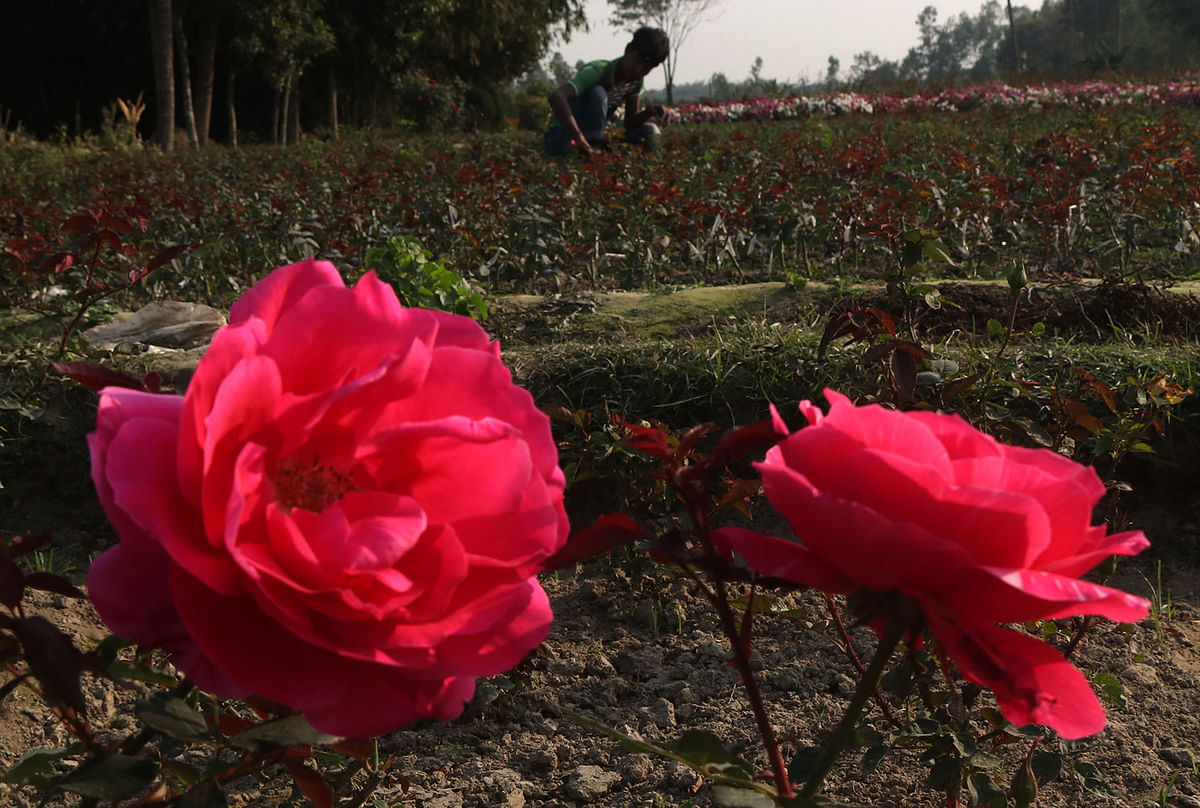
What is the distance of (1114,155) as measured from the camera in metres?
7.36

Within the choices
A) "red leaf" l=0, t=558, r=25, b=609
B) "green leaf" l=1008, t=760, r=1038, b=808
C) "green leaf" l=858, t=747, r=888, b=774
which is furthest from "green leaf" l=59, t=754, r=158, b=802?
"green leaf" l=1008, t=760, r=1038, b=808

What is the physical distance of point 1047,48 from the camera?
8506cm

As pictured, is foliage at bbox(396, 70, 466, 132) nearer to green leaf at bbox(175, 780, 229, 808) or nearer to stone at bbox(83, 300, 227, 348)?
stone at bbox(83, 300, 227, 348)

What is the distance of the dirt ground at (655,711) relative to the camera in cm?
160

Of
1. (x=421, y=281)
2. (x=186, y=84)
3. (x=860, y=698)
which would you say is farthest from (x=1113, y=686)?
(x=186, y=84)

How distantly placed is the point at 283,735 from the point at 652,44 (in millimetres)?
10084

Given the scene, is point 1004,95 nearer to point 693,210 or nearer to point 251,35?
point 251,35

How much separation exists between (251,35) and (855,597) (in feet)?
69.5

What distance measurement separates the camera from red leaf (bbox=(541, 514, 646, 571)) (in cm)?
57

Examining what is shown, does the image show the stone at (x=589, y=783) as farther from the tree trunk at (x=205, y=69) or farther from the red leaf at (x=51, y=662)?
the tree trunk at (x=205, y=69)

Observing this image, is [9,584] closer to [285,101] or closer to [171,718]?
[171,718]

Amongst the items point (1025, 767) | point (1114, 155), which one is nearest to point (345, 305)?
point (1025, 767)

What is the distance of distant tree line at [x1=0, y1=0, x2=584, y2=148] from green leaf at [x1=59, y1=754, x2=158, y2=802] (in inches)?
711

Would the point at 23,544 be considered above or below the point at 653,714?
above
